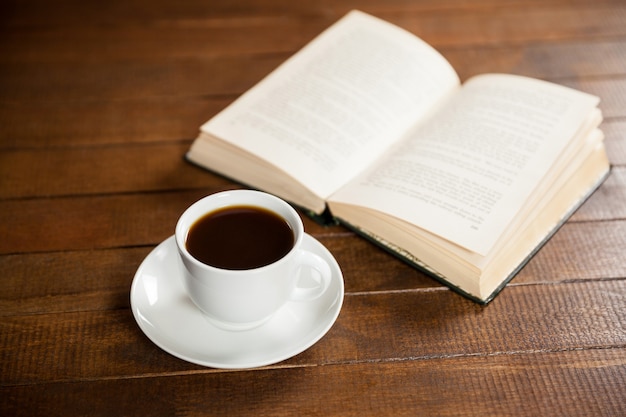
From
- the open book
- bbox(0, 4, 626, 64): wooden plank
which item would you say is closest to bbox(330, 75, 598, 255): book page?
the open book

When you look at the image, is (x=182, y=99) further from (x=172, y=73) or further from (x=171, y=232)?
(x=171, y=232)

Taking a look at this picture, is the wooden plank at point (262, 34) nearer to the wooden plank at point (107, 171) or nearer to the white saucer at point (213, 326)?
the wooden plank at point (107, 171)

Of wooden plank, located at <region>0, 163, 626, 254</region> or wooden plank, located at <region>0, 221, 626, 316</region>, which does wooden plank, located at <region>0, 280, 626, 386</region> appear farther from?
wooden plank, located at <region>0, 163, 626, 254</region>

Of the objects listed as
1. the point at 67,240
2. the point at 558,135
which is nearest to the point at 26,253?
the point at 67,240

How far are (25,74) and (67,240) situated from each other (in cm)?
43

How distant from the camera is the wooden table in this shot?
694 mm

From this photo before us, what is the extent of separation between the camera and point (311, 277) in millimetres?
760

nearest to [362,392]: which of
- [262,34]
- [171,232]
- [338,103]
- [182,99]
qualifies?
[171,232]

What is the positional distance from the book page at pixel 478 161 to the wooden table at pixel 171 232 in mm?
69

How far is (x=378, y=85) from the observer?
3.42 ft

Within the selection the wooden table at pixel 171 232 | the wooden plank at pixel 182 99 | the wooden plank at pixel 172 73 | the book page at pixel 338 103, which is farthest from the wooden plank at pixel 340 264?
the wooden plank at pixel 172 73

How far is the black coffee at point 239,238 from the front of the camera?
696 mm

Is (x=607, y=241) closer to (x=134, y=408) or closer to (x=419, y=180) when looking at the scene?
(x=419, y=180)

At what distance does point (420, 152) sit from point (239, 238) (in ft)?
1.04
